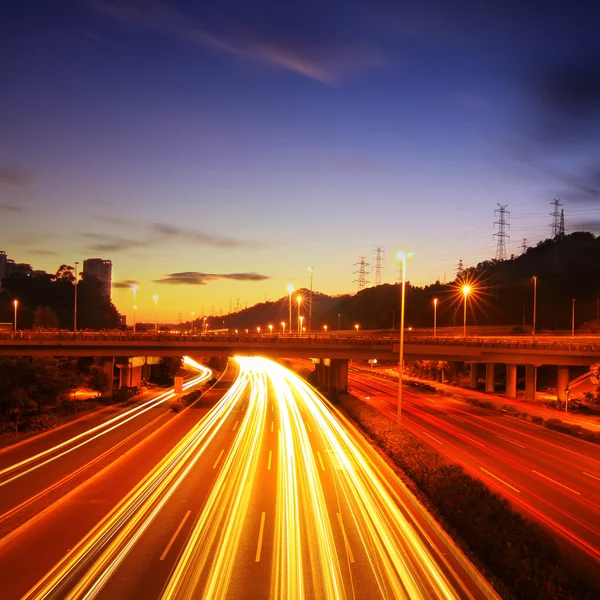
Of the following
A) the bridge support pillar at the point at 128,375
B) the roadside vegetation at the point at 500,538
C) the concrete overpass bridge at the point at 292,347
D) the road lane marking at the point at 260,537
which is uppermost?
the concrete overpass bridge at the point at 292,347

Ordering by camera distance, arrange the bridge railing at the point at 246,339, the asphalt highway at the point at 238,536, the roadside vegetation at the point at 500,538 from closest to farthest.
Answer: the roadside vegetation at the point at 500,538 → the asphalt highway at the point at 238,536 → the bridge railing at the point at 246,339

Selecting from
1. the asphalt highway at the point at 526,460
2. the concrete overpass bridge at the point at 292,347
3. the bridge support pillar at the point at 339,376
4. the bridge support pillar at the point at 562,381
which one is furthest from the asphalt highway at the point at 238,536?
the bridge support pillar at the point at 562,381

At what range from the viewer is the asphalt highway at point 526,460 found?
19.0 metres

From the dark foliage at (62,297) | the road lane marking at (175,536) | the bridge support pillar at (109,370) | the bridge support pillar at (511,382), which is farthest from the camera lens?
the dark foliage at (62,297)

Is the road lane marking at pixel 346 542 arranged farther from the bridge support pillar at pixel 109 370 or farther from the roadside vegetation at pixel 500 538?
the bridge support pillar at pixel 109 370

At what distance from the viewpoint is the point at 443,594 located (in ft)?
40.3

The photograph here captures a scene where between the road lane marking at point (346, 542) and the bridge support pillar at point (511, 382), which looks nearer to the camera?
the road lane marking at point (346, 542)

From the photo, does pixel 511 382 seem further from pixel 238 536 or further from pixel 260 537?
pixel 238 536

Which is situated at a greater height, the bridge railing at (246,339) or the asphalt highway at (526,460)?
the bridge railing at (246,339)

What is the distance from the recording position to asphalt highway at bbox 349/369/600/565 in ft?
62.5

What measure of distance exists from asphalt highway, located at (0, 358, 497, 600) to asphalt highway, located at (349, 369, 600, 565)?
4338 millimetres

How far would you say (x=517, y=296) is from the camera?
142 metres

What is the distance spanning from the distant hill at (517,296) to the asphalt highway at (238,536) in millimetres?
97310

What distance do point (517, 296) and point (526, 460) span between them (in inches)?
4767
